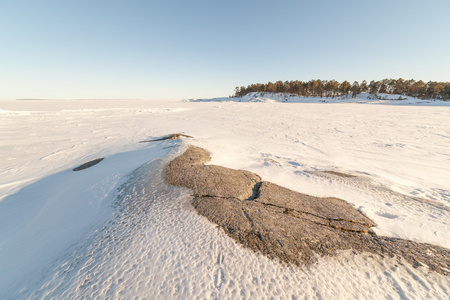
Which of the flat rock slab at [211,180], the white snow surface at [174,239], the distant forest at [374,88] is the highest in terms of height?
the distant forest at [374,88]

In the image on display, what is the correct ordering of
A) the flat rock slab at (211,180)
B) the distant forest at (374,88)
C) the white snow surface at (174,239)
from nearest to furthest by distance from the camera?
the white snow surface at (174,239), the flat rock slab at (211,180), the distant forest at (374,88)

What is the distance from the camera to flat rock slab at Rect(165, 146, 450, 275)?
75.3 inches

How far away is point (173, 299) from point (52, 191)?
4.50 metres

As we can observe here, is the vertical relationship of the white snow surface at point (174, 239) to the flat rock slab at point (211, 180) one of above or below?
below

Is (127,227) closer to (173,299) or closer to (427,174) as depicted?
(173,299)

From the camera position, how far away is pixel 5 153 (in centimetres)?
762

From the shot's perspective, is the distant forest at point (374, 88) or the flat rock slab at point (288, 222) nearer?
the flat rock slab at point (288, 222)

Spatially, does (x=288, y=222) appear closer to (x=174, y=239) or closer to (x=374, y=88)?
(x=174, y=239)

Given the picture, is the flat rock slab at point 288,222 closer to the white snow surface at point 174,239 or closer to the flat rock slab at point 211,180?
the flat rock slab at point 211,180

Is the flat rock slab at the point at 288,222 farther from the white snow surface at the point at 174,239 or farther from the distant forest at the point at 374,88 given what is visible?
the distant forest at the point at 374,88

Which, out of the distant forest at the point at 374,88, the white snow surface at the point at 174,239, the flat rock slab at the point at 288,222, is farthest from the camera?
the distant forest at the point at 374,88

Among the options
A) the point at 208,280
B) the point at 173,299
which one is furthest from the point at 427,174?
the point at 173,299

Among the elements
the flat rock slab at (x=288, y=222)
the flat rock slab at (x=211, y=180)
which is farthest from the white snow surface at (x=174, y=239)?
the flat rock slab at (x=211, y=180)

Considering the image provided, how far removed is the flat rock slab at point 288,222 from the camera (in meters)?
1.91
